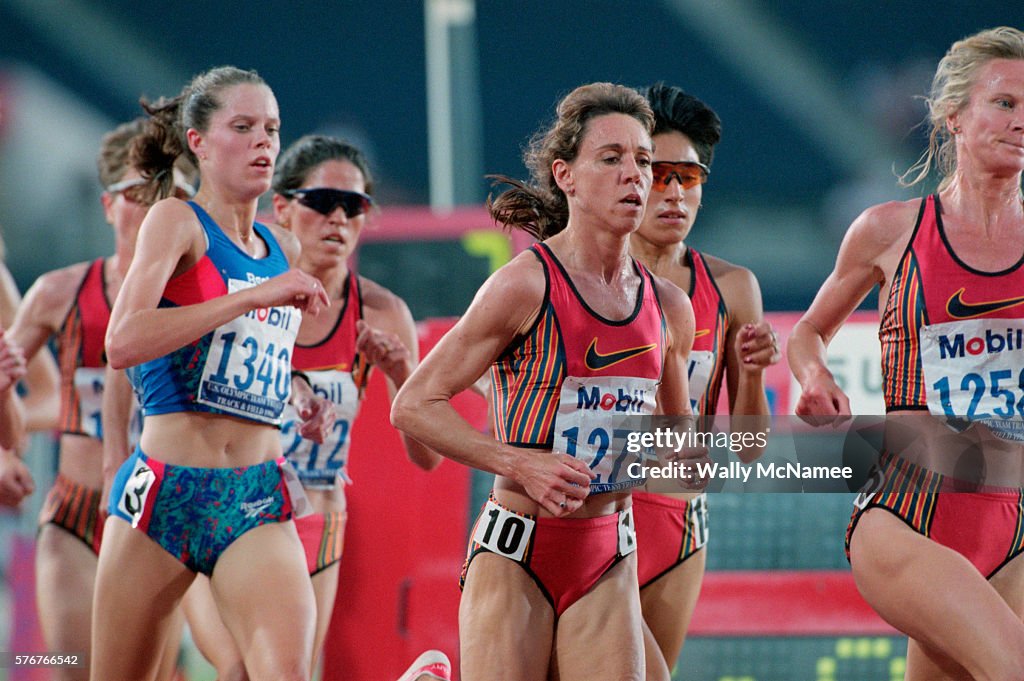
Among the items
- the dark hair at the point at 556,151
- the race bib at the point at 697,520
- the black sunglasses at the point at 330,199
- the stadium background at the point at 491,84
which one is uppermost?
the stadium background at the point at 491,84

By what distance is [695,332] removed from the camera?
3879 millimetres

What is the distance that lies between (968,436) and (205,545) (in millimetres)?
2047

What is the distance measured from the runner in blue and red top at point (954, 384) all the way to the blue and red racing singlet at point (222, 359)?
59.2 inches

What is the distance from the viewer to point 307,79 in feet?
48.4

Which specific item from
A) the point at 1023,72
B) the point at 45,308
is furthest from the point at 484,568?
the point at 45,308

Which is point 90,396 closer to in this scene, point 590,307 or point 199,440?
point 199,440

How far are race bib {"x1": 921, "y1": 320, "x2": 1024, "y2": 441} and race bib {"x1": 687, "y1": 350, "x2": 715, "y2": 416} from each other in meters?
0.93

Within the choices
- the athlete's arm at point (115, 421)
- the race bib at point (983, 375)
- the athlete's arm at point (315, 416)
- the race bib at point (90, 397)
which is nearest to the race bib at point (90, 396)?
the race bib at point (90, 397)

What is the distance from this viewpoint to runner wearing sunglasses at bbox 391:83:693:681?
2977 millimetres

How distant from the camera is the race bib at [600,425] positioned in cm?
307

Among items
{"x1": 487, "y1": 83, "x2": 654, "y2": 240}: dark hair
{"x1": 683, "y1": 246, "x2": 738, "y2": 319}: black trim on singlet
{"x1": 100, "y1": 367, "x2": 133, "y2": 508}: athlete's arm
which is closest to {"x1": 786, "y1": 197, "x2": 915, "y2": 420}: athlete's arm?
{"x1": 683, "y1": 246, "x2": 738, "y2": 319}: black trim on singlet

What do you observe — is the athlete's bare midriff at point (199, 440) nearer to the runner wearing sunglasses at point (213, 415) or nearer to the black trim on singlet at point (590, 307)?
the runner wearing sunglasses at point (213, 415)

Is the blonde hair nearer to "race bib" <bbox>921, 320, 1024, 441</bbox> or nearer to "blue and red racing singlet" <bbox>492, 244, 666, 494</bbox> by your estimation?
"race bib" <bbox>921, 320, 1024, 441</bbox>

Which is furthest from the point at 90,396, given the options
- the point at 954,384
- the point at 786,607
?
the point at 954,384
